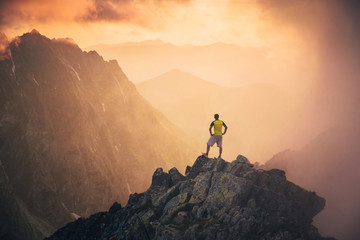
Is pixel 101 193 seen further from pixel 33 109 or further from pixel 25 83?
pixel 25 83

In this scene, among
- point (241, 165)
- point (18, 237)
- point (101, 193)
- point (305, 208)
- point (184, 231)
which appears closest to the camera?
point (184, 231)

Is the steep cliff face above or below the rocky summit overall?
above

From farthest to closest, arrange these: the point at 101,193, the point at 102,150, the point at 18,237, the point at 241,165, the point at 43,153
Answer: the point at 102,150
the point at 101,193
the point at 43,153
the point at 18,237
the point at 241,165

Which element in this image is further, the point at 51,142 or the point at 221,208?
the point at 51,142

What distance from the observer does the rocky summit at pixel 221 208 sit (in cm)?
2767

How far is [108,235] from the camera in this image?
3625cm

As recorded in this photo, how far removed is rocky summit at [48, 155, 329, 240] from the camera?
27.7m

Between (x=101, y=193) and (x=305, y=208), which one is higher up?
Answer: (x=101, y=193)

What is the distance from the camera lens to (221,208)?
100ft

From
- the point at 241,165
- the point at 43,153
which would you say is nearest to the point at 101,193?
the point at 43,153

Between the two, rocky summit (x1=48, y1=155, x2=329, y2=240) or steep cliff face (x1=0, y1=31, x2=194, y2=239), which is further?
steep cliff face (x1=0, y1=31, x2=194, y2=239)

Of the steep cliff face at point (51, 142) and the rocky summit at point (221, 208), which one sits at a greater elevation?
the steep cliff face at point (51, 142)

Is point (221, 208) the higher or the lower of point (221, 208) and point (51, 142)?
the lower

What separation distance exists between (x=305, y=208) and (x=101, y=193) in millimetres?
152211
